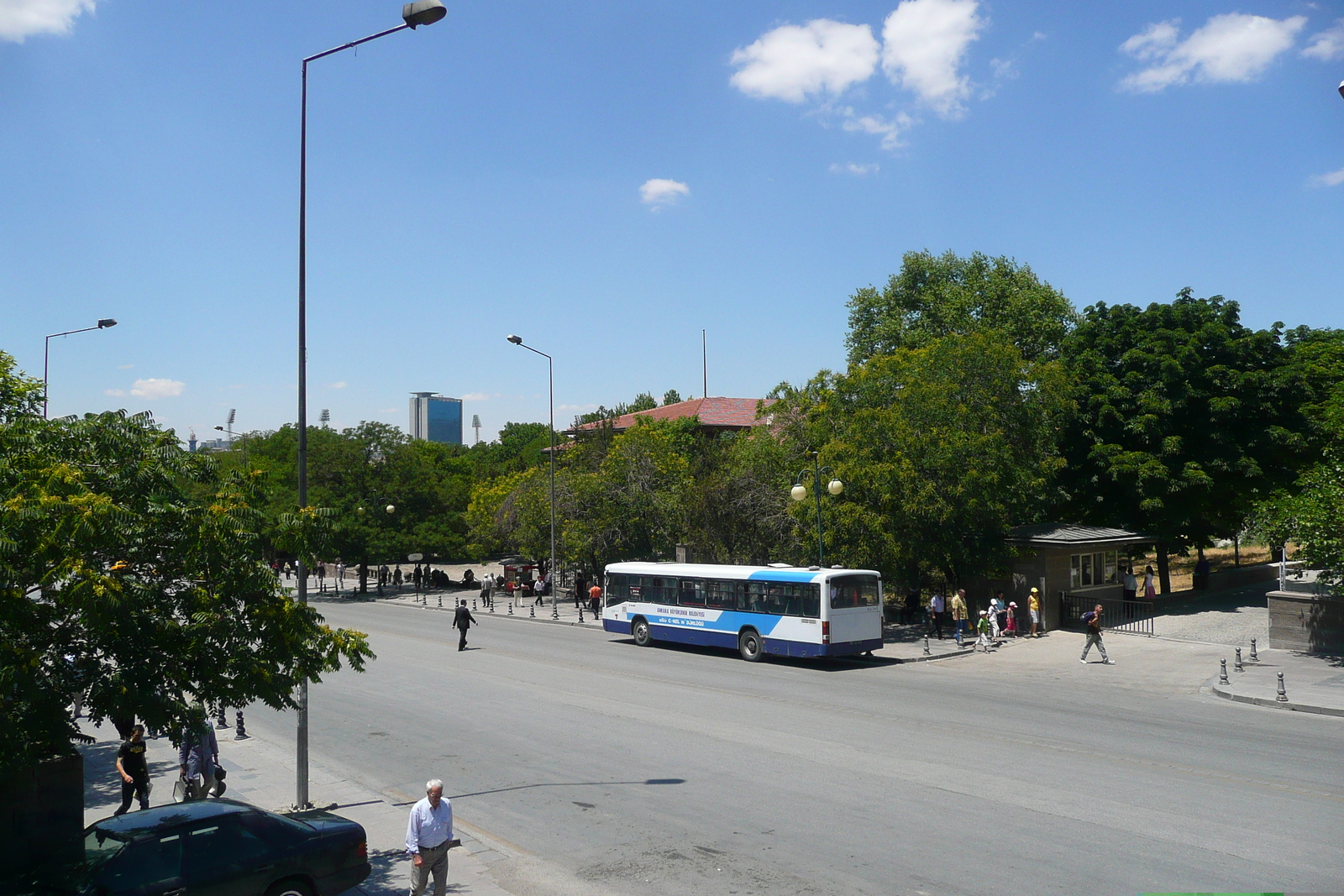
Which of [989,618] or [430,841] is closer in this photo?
[430,841]

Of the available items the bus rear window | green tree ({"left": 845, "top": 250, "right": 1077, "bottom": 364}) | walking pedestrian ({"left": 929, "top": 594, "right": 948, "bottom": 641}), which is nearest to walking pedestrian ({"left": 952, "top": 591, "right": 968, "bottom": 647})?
walking pedestrian ({"left": 929, "top": 594, "right": 948, "bottom": 641})

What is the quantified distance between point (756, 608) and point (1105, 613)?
1249 cm

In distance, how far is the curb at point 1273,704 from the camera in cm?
1683

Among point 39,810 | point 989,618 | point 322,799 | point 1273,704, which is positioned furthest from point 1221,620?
point 39,810

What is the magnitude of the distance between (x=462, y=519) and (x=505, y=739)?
42904mm

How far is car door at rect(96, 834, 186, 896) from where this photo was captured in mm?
6746

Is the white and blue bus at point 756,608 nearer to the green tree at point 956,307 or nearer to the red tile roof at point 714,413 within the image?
the green tree at point 956,307

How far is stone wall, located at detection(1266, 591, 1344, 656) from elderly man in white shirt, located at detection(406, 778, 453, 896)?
23547 millimetres

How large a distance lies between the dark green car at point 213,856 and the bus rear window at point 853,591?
16652 mm

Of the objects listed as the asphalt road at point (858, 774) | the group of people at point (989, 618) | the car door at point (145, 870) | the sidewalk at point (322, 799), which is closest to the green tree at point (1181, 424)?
the group of people at point (989, 618)

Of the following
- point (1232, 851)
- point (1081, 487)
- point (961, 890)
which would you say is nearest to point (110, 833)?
point (961, 890)

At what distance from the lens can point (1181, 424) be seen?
33594mm

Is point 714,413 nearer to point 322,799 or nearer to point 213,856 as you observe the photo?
point 322,799

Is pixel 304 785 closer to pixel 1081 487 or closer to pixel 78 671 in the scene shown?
pixel 78 671
